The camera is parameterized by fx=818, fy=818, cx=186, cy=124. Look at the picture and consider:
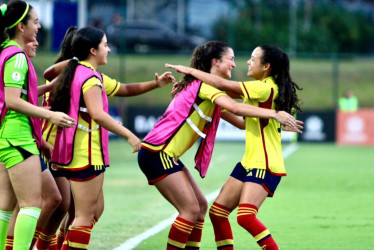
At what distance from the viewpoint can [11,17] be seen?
6.30 m

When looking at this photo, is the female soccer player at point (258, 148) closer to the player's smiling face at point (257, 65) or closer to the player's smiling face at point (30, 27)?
the player's smiling face at point (257, 65)

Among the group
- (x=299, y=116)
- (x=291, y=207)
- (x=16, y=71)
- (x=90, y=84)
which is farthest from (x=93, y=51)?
(x=299, y=116)

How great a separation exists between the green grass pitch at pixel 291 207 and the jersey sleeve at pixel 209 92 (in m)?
2.16

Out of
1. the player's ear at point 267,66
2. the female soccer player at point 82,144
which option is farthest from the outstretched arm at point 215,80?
the female soccer player at point 82,144

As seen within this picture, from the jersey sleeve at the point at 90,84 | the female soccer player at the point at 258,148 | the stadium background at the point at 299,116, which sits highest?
the jersey sleeve at the point at 90,84

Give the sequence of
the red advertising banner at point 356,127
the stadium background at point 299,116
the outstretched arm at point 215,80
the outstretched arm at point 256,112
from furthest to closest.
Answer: the red advertising banner at point 356,127
the stadium background at point 299,116
the outstretched arm at point 215,80
the outstretched arm at point 256,112

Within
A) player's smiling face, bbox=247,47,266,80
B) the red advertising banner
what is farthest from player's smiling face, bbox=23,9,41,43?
the red advertising banner

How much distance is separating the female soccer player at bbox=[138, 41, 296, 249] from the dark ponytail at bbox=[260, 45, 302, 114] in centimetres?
29

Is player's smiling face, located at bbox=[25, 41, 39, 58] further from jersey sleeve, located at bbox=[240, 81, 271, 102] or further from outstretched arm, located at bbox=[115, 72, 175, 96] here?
jersey sleeve, located at bbox=[240, 81, 271, 102]

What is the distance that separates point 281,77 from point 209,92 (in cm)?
69

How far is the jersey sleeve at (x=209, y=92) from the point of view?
6.84m

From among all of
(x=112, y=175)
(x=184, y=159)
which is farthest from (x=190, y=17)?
(x=112, y=175)

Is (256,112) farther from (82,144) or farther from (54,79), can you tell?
(54,79)

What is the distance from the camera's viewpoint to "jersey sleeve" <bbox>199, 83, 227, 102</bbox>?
6.84 metres
